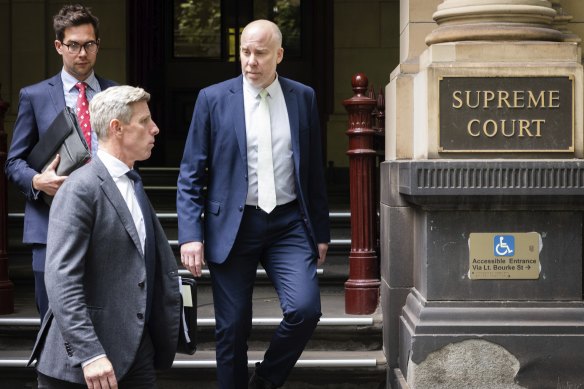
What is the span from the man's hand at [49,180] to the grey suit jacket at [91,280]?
106 cm

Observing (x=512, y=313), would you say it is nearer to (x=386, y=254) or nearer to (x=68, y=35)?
(x=386, y=254)

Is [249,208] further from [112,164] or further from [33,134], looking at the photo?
[112,164]

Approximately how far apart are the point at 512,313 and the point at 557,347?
300 mm

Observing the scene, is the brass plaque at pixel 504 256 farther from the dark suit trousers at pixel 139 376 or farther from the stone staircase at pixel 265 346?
the dark suit trousers at pixel 139 376

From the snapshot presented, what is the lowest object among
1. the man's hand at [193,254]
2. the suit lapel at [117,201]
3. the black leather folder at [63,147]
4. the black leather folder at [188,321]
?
the black leather folder at [188,321]

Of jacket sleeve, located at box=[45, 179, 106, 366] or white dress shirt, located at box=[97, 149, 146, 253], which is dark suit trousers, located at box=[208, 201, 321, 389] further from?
jacket sleeve, located at box=[45, 179, 106, 366]

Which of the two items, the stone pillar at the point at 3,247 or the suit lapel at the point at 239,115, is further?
the stone pillar at the point at 3,247

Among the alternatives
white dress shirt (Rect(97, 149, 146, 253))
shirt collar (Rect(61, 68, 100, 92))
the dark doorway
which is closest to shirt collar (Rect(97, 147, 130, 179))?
white dress shirt (Rect(97, 149, 146, 253))

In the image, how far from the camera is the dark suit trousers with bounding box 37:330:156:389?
3684mm

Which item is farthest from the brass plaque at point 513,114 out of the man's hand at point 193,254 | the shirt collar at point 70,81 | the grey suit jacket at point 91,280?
the grey suit jacket at point 91,280

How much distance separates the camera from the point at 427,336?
5.57m

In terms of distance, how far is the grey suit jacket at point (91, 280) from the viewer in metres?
3.52

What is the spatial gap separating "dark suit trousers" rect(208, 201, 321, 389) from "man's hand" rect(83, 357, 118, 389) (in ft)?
5.79

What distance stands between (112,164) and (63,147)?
3.67 feet
